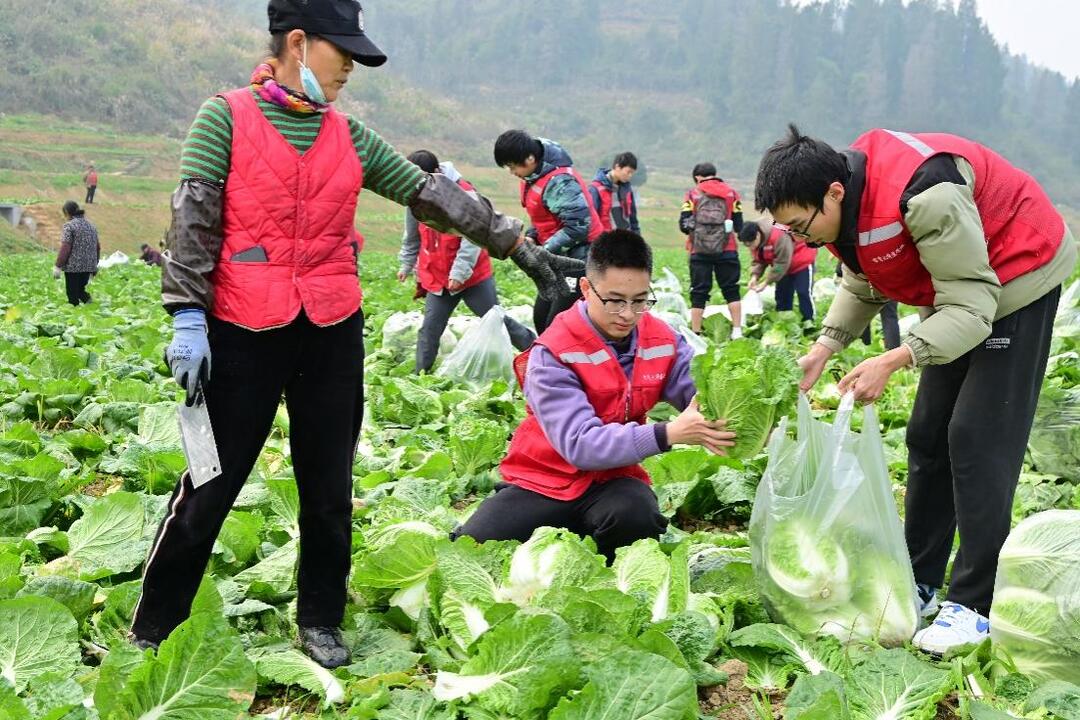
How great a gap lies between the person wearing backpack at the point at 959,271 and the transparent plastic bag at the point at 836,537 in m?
0.12

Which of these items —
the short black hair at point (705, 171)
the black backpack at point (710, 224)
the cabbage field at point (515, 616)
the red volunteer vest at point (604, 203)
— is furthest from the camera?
the short black hair at point (705, 171)

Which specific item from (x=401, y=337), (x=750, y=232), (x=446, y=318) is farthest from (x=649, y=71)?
(x=446, y=318)

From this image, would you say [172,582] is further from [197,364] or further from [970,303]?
[970,303]

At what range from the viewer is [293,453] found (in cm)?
278

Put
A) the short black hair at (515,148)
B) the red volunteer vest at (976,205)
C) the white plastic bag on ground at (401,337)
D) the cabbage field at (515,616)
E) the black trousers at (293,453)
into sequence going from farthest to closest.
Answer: the white plastic bag on ground at (401,337), the short black hair at (515,148), the red volunteer vest at (976,205), the black trousers at (293,453), the cabbage field at (515,616)

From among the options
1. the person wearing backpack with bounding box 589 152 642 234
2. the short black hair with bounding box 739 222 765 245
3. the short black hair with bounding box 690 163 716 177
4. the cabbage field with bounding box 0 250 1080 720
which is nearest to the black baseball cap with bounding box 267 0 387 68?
the cabbage field with bounding box 0 250 1080 720

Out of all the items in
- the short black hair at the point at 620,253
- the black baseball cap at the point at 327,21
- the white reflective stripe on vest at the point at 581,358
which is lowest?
the white reflective stripe on vest at the point at 581,358

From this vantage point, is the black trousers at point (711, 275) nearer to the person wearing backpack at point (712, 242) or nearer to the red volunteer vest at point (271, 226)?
the person wearing backpack at point (712, 242)

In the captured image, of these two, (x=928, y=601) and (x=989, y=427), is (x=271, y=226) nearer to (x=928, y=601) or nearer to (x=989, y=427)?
(x=989, y=427)

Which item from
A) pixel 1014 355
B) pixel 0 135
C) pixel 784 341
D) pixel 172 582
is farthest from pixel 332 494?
pixel 0 135

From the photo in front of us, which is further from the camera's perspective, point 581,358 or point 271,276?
point 581,358

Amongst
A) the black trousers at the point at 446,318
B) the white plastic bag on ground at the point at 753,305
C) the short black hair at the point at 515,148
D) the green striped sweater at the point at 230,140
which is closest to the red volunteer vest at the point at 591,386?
the green striped sweater at the point at 230,140

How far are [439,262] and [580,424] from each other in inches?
146

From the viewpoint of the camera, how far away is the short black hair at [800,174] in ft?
8.68
